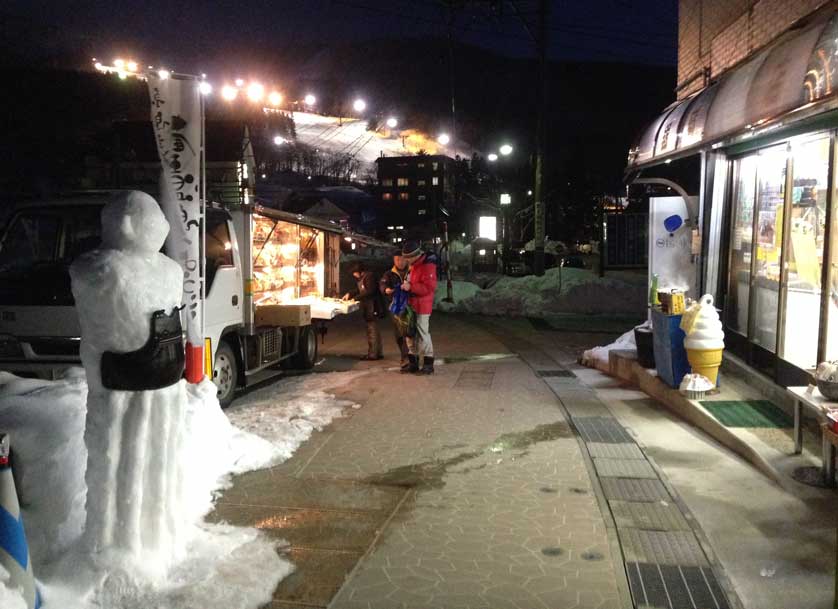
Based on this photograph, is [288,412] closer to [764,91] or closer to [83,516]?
[83,516]

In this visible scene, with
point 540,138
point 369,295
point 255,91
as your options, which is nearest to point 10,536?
point 369,295

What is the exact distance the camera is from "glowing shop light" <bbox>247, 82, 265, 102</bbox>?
43.8 feet

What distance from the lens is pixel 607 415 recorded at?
8461mm

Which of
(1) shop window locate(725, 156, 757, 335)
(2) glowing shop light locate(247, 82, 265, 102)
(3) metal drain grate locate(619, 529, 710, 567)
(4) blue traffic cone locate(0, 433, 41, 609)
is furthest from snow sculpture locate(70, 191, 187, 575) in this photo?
(2) glowing shop light locate(247, 82, 265, 102)

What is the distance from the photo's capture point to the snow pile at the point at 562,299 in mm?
21438

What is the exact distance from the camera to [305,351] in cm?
1196

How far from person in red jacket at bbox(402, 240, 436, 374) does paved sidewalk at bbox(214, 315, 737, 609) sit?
1858 mm

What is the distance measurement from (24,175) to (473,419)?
2499 centimetres

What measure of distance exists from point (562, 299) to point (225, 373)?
14482mm

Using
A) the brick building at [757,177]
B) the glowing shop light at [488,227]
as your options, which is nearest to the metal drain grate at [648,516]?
the brick building at [757,177]

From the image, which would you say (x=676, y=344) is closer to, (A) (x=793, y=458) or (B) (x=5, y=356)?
(A) (x=793, y=458)

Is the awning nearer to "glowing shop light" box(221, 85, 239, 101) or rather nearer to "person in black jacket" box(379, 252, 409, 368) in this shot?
"person in black jacket" box(379, 252, 409, 368)

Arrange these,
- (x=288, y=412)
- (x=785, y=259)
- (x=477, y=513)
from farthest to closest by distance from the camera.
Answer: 1. (x=288, y=412)
2. (x=785, y=259)
3. (x=477, y=513)

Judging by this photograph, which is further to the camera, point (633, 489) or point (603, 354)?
point (603, 354)
